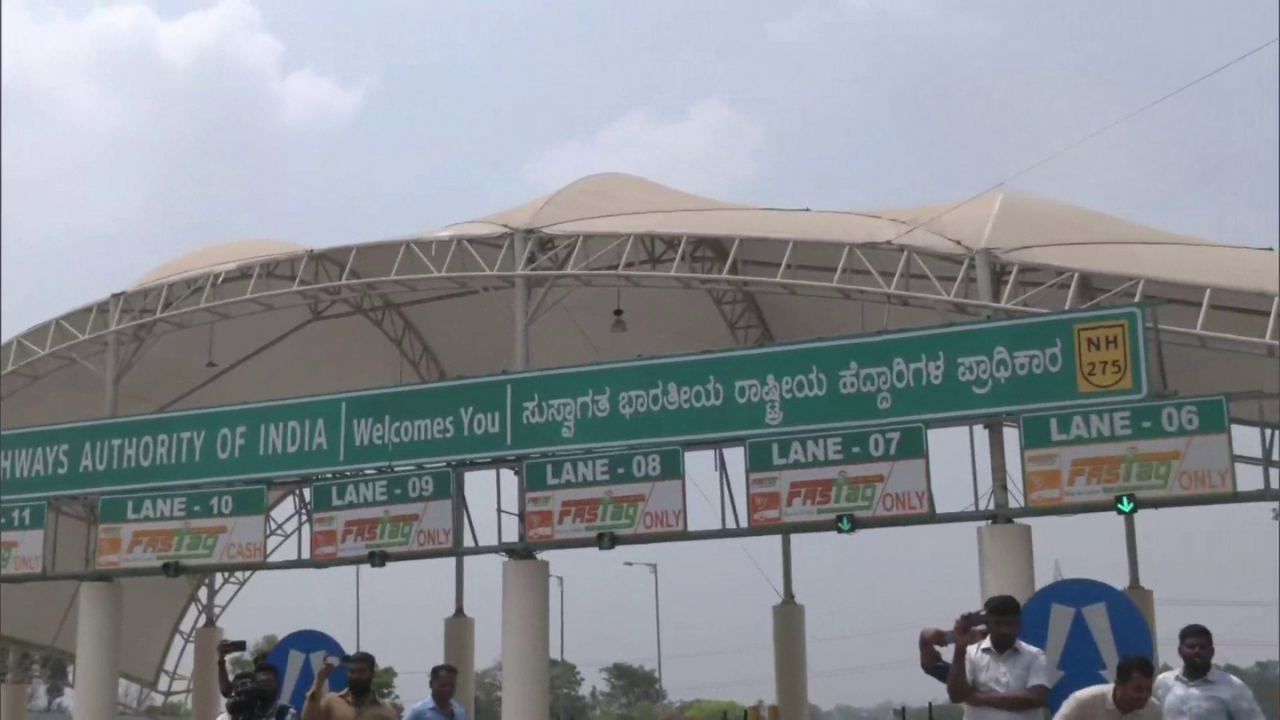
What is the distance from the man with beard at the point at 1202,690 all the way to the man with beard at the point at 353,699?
4376mm

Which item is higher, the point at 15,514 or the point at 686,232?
the point at 686,232

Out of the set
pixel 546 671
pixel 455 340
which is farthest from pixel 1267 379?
pixel 455 340

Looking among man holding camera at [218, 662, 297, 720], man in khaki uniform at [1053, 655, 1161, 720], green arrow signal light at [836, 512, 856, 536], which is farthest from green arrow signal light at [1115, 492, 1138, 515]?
man holding camera at [218, 662, 297, 720]

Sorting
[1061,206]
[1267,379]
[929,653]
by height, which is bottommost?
[929,653]

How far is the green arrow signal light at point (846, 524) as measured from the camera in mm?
18344

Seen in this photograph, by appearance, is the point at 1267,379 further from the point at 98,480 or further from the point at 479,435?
the point at 98,480

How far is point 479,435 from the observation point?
2025cm

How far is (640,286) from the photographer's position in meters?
21.0

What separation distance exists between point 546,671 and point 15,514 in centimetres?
890

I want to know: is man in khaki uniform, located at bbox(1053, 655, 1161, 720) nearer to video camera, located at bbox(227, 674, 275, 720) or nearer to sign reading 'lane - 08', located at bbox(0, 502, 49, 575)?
video camera, located at bbox(227, 674, 275, 720)

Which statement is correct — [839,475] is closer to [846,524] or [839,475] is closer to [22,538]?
[846,524]

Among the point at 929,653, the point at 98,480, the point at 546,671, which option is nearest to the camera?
the point at 929,653

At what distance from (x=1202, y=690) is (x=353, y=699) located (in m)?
4.76

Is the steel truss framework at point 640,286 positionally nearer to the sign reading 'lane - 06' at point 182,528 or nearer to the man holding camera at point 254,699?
the sign reading 'lane - 06' at point 182,528
